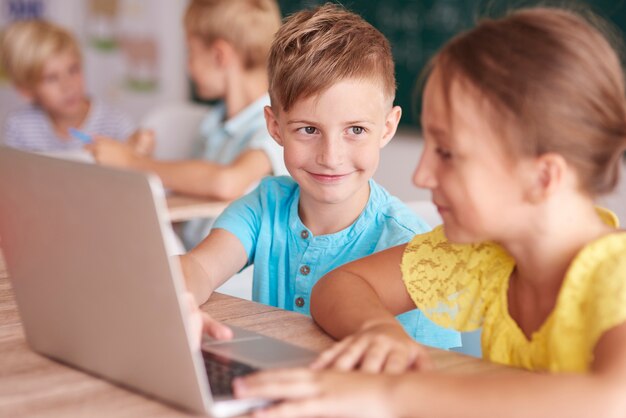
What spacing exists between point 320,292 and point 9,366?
0.38 meters

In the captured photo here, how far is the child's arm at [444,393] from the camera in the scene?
0.79 meters

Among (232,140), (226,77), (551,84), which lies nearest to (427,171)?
(551,84)

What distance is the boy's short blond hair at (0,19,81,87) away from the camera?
363cm

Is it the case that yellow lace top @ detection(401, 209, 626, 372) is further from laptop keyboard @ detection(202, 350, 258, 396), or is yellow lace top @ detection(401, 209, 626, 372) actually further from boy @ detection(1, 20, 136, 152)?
boy @ detection(1, 20, 136, 152)

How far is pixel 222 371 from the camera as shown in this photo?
0.91 meters

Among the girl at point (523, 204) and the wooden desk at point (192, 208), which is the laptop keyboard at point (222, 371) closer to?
the girl at point (523, 204)

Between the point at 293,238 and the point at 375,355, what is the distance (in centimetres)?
66

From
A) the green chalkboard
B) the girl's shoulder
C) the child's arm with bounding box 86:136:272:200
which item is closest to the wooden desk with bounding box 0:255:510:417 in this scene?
the girl's shoulder

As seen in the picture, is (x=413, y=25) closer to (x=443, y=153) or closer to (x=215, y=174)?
(x=215, y=174)

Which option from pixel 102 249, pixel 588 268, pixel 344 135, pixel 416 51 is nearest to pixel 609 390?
pixel 588 268

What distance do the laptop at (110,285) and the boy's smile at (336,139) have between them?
49 centimetres

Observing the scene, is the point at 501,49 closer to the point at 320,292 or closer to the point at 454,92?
the point at 454,92

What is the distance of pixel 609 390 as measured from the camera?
2.59 ft

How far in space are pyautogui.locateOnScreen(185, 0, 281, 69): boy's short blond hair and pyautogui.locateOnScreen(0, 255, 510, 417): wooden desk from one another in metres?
1.60
